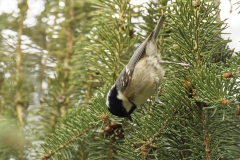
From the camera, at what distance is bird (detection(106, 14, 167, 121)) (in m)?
1.26

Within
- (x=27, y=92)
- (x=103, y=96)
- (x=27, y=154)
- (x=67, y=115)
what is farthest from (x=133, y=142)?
(x=27, y=92)

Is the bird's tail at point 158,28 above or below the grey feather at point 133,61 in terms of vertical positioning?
above

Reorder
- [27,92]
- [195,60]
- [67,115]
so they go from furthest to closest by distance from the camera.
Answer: [27,92]
[67,115]
[195,60]

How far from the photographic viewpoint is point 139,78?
59.1 inches

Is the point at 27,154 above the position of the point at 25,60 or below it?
below

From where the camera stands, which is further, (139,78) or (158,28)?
(139,78)

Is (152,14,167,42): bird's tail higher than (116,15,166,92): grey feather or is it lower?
higher

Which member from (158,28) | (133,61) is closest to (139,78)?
(133,61)

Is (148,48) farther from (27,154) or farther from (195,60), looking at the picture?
(27,154)

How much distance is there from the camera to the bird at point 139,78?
1.26 meters

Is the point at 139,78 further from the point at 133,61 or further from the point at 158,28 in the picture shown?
the point at 158,28

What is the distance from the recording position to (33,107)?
1877 mm

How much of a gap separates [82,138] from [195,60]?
1.53 ft

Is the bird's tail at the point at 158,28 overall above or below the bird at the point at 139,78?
above
